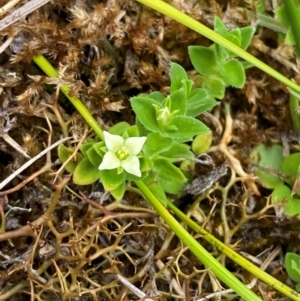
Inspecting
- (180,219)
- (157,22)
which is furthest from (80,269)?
(157,22)

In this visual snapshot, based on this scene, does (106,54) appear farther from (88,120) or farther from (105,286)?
(105,286)

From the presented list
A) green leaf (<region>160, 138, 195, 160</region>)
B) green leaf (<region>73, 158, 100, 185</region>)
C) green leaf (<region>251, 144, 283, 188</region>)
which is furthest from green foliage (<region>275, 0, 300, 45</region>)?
green leaf (<region>73, 158, 100, 185</region>)

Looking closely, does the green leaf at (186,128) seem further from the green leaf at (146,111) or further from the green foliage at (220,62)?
the green foliage at (220,62)

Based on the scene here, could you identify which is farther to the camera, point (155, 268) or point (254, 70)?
point (254, 70)

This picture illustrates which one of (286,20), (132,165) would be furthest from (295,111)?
(132,165)

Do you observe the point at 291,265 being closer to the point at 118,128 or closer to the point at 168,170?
the point at 168,170

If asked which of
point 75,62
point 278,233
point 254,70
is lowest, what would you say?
point 278,233
